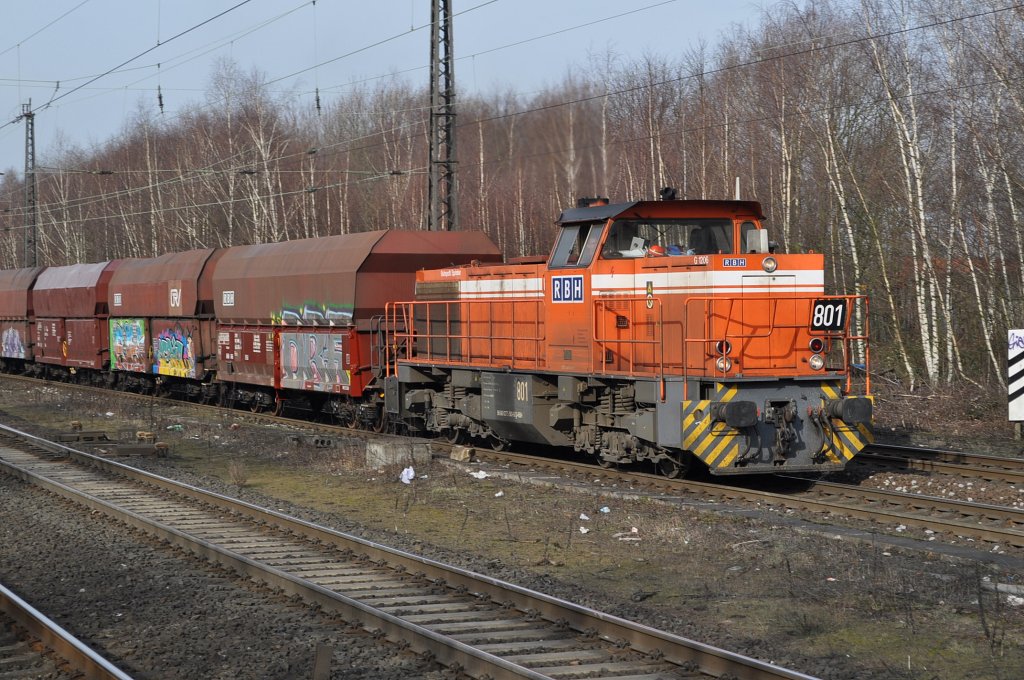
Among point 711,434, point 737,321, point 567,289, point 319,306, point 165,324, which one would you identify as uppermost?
point 567,289

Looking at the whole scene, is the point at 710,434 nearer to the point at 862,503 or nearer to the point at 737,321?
the point at 737,321

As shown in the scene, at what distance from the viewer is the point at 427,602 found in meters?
7.83

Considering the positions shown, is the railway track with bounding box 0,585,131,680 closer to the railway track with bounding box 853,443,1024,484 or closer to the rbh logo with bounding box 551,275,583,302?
the rbh logo with bounding box 551,275,583,302

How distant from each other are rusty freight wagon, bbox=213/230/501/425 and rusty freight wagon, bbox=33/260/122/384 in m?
8.77

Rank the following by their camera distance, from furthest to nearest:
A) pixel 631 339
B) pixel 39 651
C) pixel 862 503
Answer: pixel 631 339, pixel 862 503, pixel 39 651

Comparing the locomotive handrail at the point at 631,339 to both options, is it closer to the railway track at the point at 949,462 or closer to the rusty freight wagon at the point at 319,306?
the railway track at the point at 949,462

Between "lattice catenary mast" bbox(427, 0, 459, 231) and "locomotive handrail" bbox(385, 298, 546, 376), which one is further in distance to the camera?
"lattice catenary mast" bbox(427, 0, 459, 231)

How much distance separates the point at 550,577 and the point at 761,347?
5.04 m

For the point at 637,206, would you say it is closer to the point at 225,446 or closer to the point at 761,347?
the point at 761,347

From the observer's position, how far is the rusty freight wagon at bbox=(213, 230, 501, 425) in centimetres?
1867

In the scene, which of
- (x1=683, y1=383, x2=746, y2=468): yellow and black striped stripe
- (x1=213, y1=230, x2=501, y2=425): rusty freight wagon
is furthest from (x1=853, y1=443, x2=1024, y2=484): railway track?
(x1=213, y1=230, x2=501, y2=425): rusty freight wagon

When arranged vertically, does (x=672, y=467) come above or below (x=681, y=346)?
below

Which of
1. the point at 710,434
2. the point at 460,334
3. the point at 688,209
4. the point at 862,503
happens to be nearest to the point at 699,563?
the point at 710,434

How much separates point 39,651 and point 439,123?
16.7 meters
